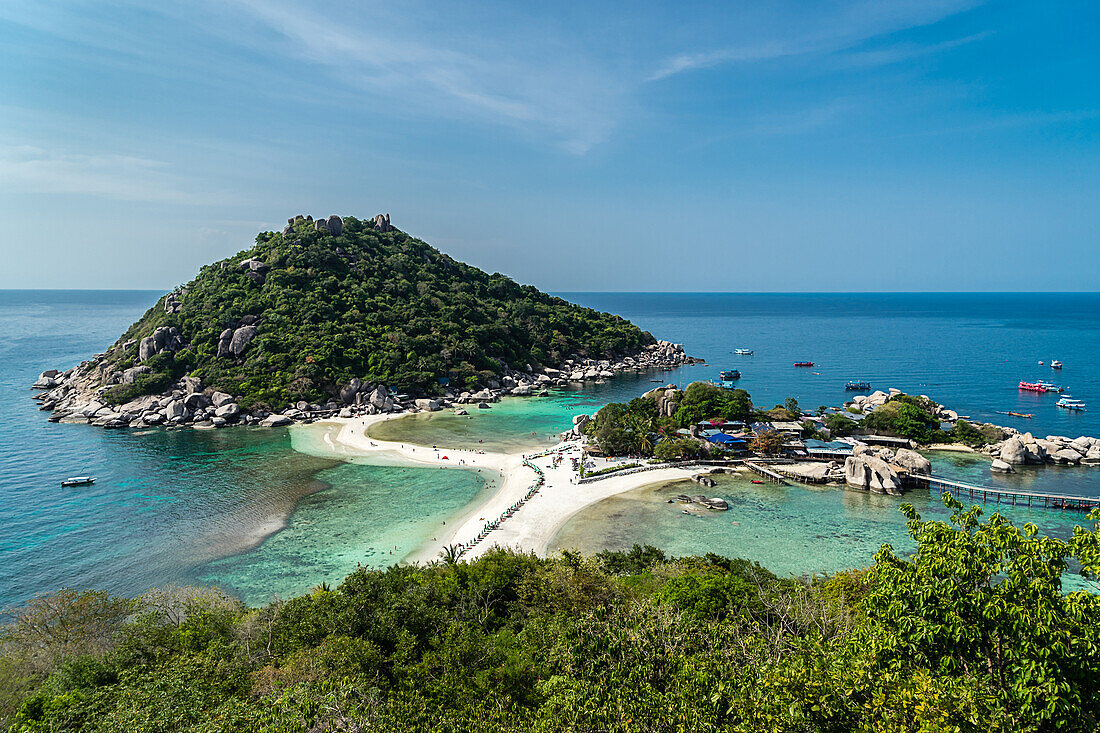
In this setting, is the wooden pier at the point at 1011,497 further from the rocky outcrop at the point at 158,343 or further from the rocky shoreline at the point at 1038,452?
the rocky outcrop at the point at 158,343

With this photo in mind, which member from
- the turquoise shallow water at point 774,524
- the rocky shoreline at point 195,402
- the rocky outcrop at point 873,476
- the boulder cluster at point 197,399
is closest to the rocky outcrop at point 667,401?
the boulder cluster at point 197,399

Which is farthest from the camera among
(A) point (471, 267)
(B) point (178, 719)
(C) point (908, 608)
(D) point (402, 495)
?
(A) point (471, 267)

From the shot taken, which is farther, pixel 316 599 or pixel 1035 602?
pixel 316 599

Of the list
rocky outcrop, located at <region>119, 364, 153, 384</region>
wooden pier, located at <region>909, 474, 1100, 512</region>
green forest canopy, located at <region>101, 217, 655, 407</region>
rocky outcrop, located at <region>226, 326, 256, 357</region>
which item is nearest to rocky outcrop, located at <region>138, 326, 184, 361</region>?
green forest canopy, located at <region>101, 217, 655, 407</region>

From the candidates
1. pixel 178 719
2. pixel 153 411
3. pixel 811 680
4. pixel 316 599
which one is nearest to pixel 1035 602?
pixel 811 680

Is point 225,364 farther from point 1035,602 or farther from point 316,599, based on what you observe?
point 1035,602

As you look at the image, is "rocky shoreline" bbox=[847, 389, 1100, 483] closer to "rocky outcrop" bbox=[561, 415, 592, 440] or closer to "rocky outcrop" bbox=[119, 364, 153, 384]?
"rocky outcrop" bbox=[561, 415, 592, 440]
